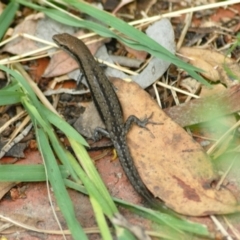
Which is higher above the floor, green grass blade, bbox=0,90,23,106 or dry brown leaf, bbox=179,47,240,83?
dry brown leaf, bbox=179,47,240,83

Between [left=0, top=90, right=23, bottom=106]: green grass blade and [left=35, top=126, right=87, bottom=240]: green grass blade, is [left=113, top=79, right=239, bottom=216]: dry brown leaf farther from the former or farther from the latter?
[left=0, top=90, right=23, bottom=106]: green grass blade

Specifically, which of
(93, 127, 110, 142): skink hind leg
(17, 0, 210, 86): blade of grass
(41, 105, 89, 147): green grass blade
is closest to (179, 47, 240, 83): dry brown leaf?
(17, 0, 210, 86): blade of grass

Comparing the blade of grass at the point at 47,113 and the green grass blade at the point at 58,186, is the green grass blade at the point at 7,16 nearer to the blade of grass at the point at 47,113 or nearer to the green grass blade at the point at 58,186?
the blade of grass at the point at 47,113

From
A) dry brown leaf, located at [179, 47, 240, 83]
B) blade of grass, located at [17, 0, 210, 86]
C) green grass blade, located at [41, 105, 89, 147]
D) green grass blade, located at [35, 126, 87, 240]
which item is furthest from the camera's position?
dry brown leaf, located at [179, 47, 240, 83]

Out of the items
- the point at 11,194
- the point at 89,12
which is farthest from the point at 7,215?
the point at 89,12

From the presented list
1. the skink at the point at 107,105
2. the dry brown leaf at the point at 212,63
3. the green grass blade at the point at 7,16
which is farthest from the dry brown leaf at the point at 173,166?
the green grass blade at the point at 7,16

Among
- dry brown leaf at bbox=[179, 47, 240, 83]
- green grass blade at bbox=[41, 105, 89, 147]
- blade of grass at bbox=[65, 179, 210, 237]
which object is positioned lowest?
blade of grass at bbox=[65, 179, 210, 237]
